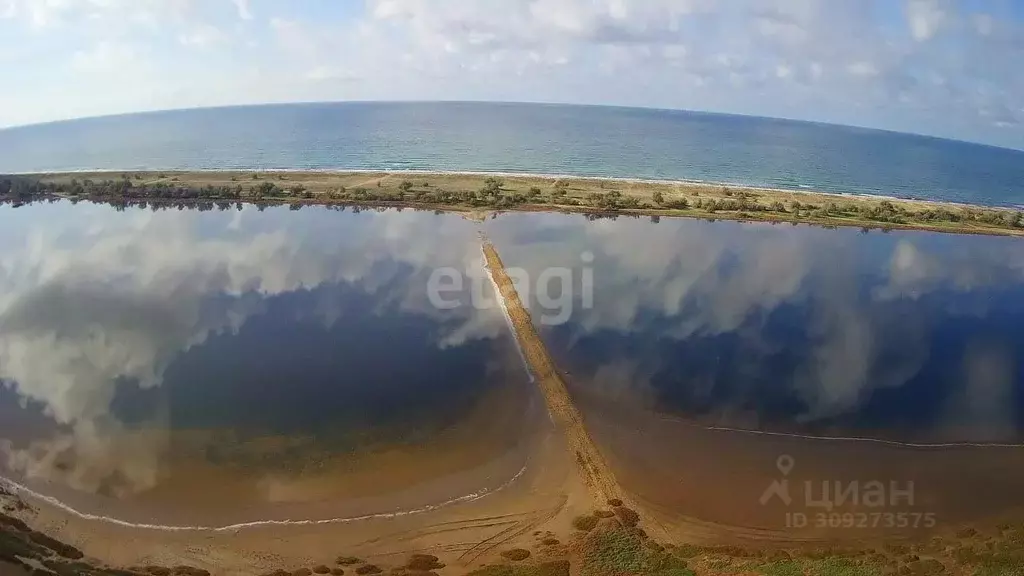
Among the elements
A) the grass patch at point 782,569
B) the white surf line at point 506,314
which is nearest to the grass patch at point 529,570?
the grass patch at point 782,569

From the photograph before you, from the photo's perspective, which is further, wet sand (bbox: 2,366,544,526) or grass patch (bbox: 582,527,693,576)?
wet sand (bbox: 2,366,544,526)

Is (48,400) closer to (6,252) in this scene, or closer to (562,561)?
(562,561)

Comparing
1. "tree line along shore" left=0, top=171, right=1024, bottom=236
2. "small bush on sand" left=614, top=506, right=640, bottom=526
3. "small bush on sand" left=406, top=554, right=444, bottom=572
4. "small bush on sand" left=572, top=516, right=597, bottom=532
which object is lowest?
"small bush on sand" left=406, top=554, right=444, bottom=572

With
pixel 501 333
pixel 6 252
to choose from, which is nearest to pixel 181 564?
pixel 501 333

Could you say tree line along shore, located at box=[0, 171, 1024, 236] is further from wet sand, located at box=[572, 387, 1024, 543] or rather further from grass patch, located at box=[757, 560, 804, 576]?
grass patch, located at box=[757, 560, 804, 576]

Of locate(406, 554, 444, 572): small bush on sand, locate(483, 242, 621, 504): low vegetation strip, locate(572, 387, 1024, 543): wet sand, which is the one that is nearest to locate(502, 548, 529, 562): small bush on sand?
locate(406, 554, 444, 572): small bush on sand

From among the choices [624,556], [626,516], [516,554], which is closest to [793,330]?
[626,516]
